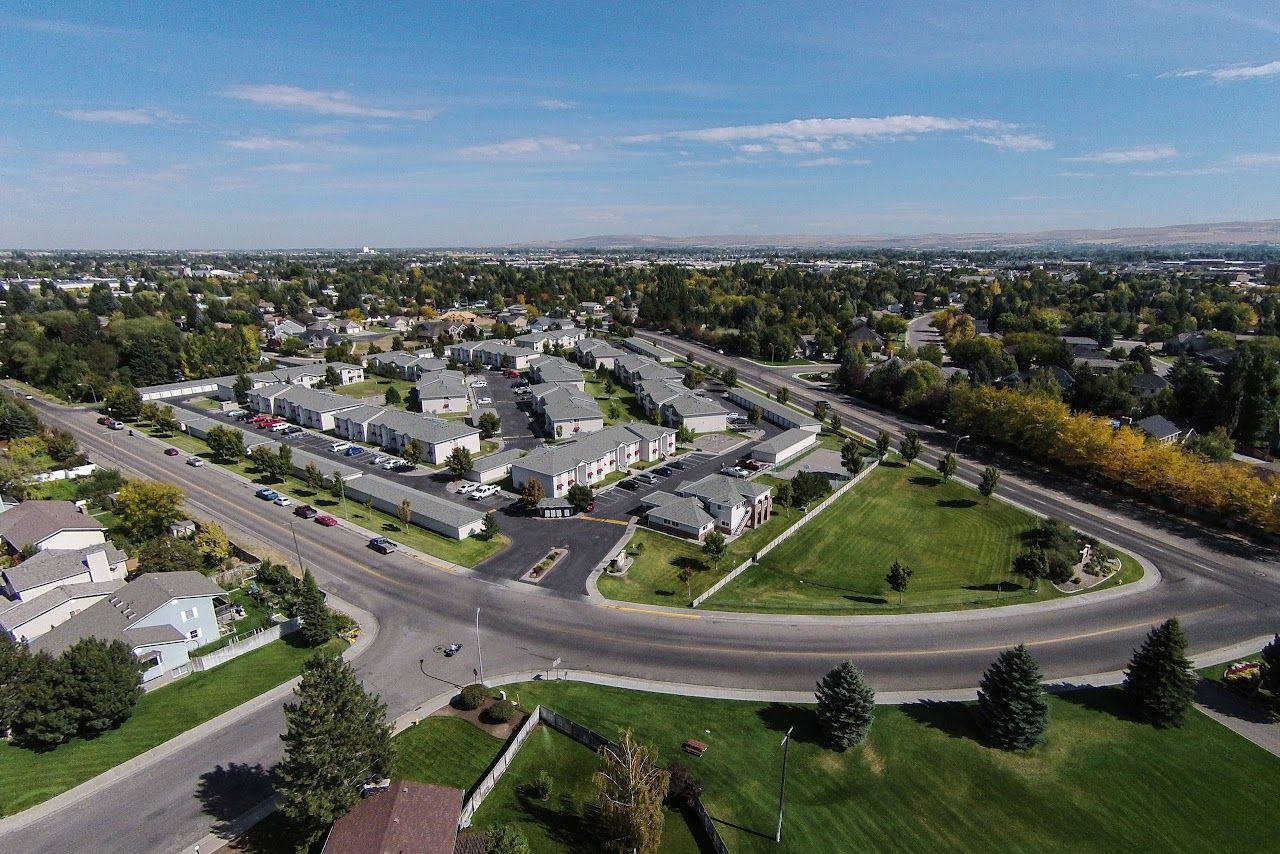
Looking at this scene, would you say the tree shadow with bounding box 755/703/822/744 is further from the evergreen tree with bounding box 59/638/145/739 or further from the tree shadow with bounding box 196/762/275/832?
the evergreen tree with bounding box 59/638/145/739

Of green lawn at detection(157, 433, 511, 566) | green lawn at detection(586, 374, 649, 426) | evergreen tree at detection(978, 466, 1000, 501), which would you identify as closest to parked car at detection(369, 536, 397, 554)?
green lawn at detection(157, 433, 511, 566)

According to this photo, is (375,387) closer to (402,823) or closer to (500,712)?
(500,712)

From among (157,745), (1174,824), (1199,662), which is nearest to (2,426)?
(157,745)

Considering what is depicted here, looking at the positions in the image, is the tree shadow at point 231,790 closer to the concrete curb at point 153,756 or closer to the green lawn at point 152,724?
the concrete curb at point 153,756

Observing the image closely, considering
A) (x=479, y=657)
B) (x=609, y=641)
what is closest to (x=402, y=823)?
(x=479, y=657)

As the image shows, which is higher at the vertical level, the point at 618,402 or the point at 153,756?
the point at 618,402

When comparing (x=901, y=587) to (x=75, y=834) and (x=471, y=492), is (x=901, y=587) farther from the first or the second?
(x=75, y=834)
